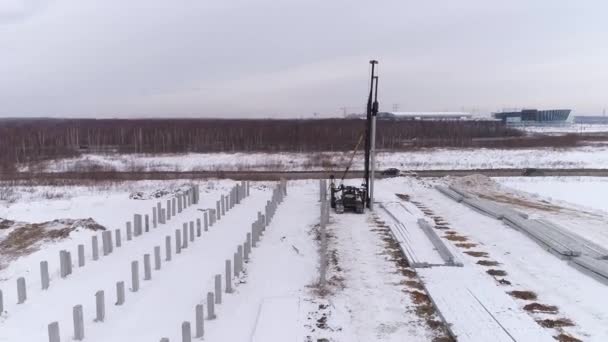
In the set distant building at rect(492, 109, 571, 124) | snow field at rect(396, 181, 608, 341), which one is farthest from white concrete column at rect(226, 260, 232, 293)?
distant building at rect(492, 109, 571, 124)

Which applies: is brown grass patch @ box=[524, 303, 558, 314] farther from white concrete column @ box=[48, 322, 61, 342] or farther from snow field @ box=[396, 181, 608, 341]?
white concrete column @ box=[48, 322, 61, 342]

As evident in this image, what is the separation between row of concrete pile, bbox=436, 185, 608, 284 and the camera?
9070mm

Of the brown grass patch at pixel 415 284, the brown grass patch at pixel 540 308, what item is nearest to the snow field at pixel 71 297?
the brown grass patch at pixel 415 284

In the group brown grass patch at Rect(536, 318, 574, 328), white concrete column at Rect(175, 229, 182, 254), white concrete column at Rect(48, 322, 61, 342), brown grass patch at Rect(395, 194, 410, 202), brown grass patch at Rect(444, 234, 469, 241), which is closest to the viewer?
white concrete column at Rect(48, 322, 61, 342)

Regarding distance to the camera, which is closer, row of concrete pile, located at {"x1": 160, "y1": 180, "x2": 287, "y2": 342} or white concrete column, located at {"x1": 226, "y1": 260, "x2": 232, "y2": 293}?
row of concrete pile, located at {"x1": 160, "y1": 180, "x2": 287, "y2": 342}

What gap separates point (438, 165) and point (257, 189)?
57.5 feet

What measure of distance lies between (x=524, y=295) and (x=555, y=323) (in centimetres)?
111

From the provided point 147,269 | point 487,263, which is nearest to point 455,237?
point 487,263

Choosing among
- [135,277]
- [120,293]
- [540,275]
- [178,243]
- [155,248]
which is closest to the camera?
[120,293]

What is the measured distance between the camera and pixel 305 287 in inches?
337

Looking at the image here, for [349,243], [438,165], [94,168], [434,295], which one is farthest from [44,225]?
[438,165]

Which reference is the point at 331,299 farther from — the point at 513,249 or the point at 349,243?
the point at 513,249

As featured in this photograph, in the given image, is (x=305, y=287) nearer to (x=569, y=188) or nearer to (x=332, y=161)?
(x=569, y=188)

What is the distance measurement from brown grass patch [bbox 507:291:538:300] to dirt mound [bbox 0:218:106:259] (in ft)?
35.9
